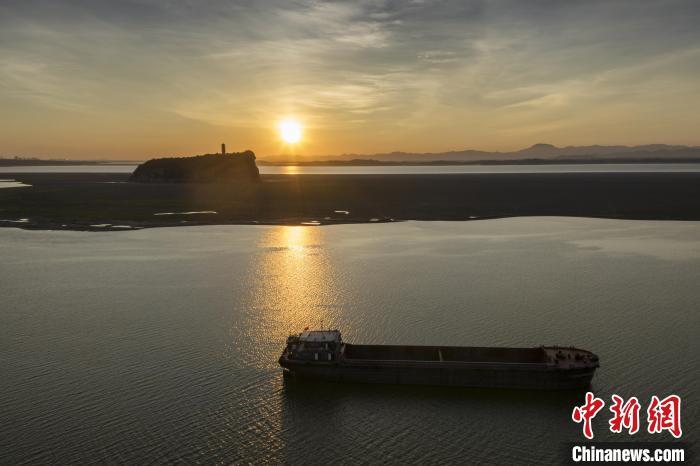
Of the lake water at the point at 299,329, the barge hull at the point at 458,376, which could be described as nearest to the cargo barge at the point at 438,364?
the barge hull at the point at 458,376

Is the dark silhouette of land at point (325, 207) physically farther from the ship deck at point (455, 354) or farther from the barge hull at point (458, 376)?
the barge hull at point (458, 376)

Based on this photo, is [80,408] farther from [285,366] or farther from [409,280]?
[409,280]

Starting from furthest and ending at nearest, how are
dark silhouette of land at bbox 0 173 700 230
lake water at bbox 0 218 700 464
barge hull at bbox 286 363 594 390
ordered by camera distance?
dark silhouette of land at bbox 0 173 700 230 → barge hull at bbox 286 363 594 390 → lake water at bbox 0 218 700 464

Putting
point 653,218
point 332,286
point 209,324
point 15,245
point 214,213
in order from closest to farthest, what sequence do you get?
1. point 209,324
2. point 332,286
3. point 15,245
4. point 653,218
5. point 214,213

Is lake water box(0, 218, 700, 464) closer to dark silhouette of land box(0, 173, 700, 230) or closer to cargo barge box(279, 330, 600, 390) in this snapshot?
cargo barge box(279, 330, 600, 390)

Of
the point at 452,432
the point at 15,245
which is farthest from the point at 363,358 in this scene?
the point at 15,245

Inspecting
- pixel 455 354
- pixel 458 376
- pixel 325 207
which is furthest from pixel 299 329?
pixel 325 207

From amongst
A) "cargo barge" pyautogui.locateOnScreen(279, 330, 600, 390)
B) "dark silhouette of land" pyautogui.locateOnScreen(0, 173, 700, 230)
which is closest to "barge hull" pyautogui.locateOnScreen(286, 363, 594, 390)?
"cargo barge" pyautogui.locateOnScreen(279, 330, 600, 390)
